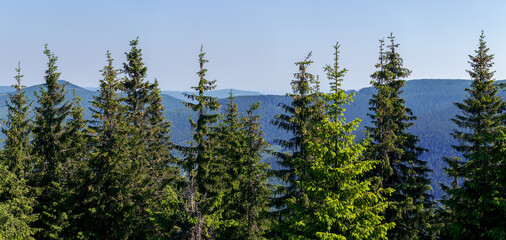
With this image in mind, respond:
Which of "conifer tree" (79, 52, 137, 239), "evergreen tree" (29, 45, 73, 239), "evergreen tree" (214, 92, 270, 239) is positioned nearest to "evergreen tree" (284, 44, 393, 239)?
"evergreen tree" (214, 92, 270, 239)

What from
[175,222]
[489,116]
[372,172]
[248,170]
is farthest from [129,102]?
[489,116]

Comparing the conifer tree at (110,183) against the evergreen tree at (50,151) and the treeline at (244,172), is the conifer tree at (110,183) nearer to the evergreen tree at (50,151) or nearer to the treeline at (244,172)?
the treeline at (244,172)

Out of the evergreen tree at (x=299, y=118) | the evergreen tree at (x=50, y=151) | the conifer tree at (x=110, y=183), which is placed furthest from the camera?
the evergreen tree at (x=50, y=151)

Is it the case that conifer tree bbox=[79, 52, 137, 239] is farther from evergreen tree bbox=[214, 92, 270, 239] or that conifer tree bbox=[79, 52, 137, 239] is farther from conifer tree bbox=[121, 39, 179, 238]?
evergreen tree bbox=[214, 92, 270, 239]

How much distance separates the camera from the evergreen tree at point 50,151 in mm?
26578

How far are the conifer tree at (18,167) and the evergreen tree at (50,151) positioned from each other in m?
0.85

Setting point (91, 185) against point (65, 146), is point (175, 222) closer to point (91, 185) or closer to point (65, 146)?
point (91, 185)

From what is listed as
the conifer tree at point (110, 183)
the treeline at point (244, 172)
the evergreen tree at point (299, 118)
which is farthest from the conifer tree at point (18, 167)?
the evergreen tree at point (299, 118)

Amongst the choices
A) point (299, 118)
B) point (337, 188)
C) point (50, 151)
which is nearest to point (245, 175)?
point (299, 118)

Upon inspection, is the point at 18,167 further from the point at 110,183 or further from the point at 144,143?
the point at 144,143

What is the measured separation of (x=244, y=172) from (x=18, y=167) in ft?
49.0

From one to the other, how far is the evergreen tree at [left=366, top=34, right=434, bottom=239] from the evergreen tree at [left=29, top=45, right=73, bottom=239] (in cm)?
2068

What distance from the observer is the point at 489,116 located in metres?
23.7

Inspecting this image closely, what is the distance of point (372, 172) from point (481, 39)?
1094 cm
